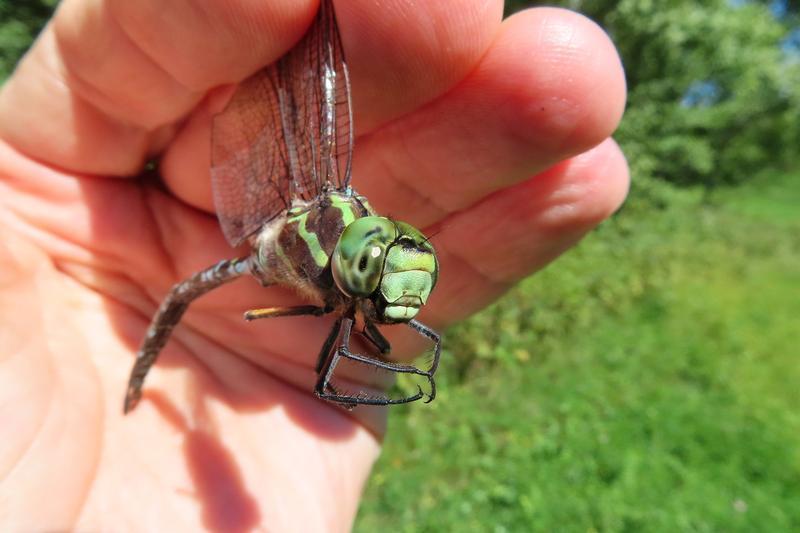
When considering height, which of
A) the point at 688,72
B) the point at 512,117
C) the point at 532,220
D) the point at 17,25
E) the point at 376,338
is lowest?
the point at 688,72

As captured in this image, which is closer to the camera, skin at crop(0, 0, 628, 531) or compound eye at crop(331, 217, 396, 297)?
compound eye at crop(331, 217, 396, 297)

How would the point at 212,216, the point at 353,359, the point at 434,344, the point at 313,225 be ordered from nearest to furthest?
the point at 353,359 → the point at 434,344 → the point at 313,225 → the point at 212,216

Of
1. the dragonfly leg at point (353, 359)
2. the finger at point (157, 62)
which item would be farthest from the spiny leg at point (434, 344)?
the finger at point (157, 62)

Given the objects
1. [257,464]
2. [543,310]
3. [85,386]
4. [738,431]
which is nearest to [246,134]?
[85,386]

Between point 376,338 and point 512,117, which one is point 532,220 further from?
point 376,338

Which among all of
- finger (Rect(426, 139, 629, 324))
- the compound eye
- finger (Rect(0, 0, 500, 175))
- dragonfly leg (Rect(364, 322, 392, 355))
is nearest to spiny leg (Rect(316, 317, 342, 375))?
dragonfly leg (Rect(364, 322, 392, 355))

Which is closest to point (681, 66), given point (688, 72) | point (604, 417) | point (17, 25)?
point (688, 72)

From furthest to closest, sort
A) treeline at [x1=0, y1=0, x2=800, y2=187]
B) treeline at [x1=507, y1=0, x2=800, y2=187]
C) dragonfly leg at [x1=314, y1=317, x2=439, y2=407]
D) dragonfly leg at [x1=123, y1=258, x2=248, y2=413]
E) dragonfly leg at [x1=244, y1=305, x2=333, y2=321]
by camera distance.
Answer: treeline at [x1=507, y1=0, x2=800, y2=187] < treeline at [x1=0, y1=0, x2=800, y2=187] < dragonfly leg at [x1=123, y1=258, x2=248, y2=413] < dragonfly leg at [x1=244, y1=305, x2=333, y2=321] < dragonfly leg at [x1=314, y1=317, x2=439, y2=407]

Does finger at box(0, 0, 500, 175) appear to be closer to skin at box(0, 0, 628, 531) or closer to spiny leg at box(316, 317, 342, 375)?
skin at box(0, 0, 628, 531)
